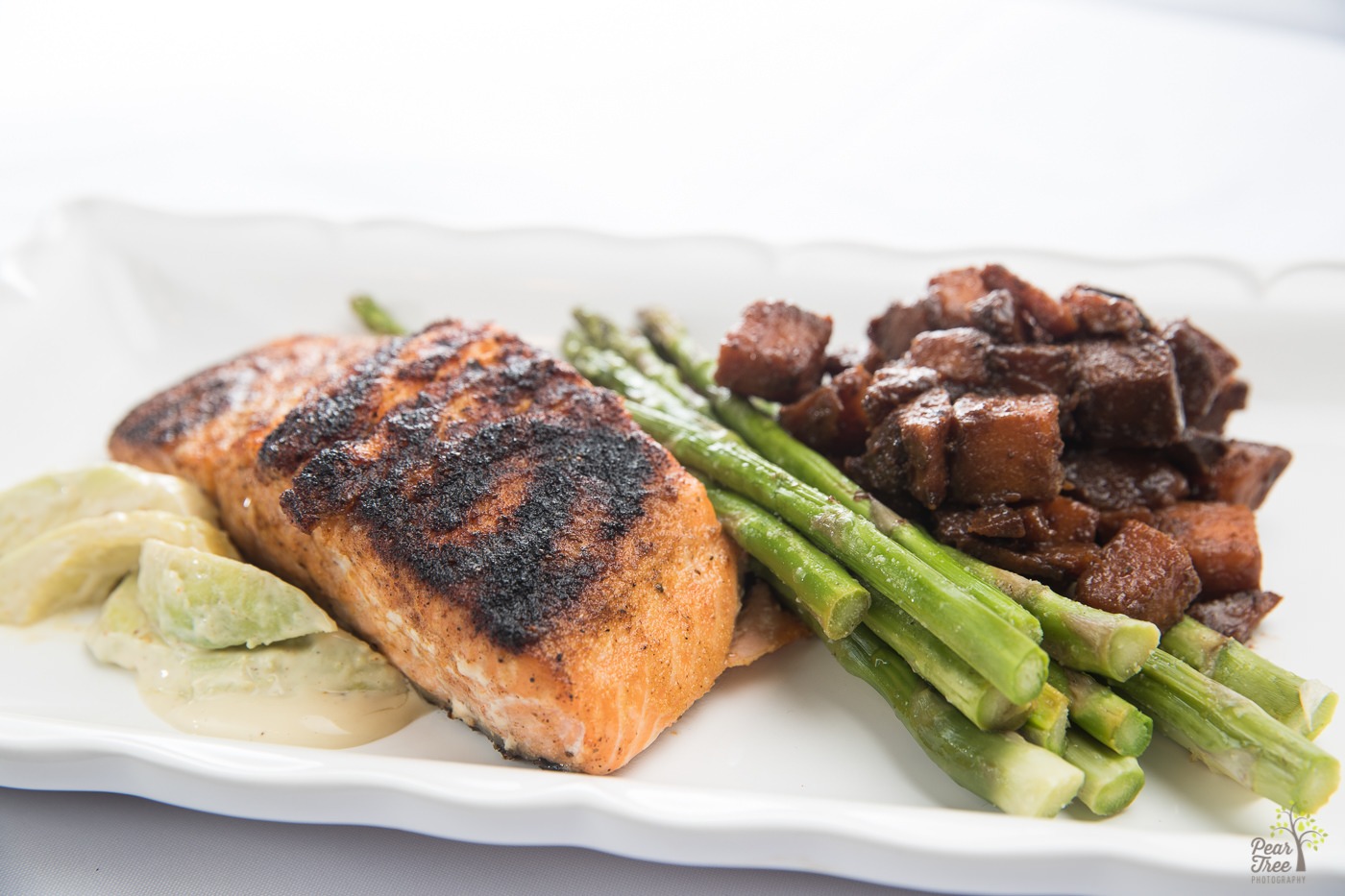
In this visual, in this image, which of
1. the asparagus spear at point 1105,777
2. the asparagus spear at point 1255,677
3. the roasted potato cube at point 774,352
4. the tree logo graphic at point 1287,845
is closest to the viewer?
the tree logo graphic at point 1287,845

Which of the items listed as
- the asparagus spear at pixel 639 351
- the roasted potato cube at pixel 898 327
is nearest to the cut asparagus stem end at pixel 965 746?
the roasted potato cube at pixel 898 327

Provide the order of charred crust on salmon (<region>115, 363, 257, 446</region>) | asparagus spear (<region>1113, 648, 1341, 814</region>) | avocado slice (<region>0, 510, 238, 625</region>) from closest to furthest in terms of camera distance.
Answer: asparagus spear (<region>1113, 648, 1341, 814</region>) < avocado slice (<region>0, 510, 238, 625</region>) < charred crust on salmon (<region>115, 363, 257, 446</region>)

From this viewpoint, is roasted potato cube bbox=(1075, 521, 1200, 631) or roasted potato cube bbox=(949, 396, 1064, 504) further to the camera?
roasted potato cube bbox=(949, 396, 1064, 504)

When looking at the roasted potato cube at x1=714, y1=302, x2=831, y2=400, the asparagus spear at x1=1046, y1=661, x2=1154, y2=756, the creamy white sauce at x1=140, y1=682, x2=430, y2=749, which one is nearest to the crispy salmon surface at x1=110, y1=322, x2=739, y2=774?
the creamy white sauce at x1=140, y1=682, x2=430, y2=749

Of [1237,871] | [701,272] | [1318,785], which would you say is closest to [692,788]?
[1237,871]

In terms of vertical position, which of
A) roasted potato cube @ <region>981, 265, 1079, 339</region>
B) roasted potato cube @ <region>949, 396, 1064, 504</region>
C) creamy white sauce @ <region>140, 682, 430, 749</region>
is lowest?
creamy white sauce @ <region>140, 682, 430, 749</region>

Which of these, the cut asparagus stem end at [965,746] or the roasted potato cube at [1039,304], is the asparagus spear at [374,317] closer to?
the roasted potato cube at [1039,304]

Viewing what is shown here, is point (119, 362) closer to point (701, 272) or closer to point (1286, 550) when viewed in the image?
point (701, 272)

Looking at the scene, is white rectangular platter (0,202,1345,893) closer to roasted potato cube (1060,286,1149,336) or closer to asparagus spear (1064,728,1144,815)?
asparagus spear (1064,728,1144,815)
